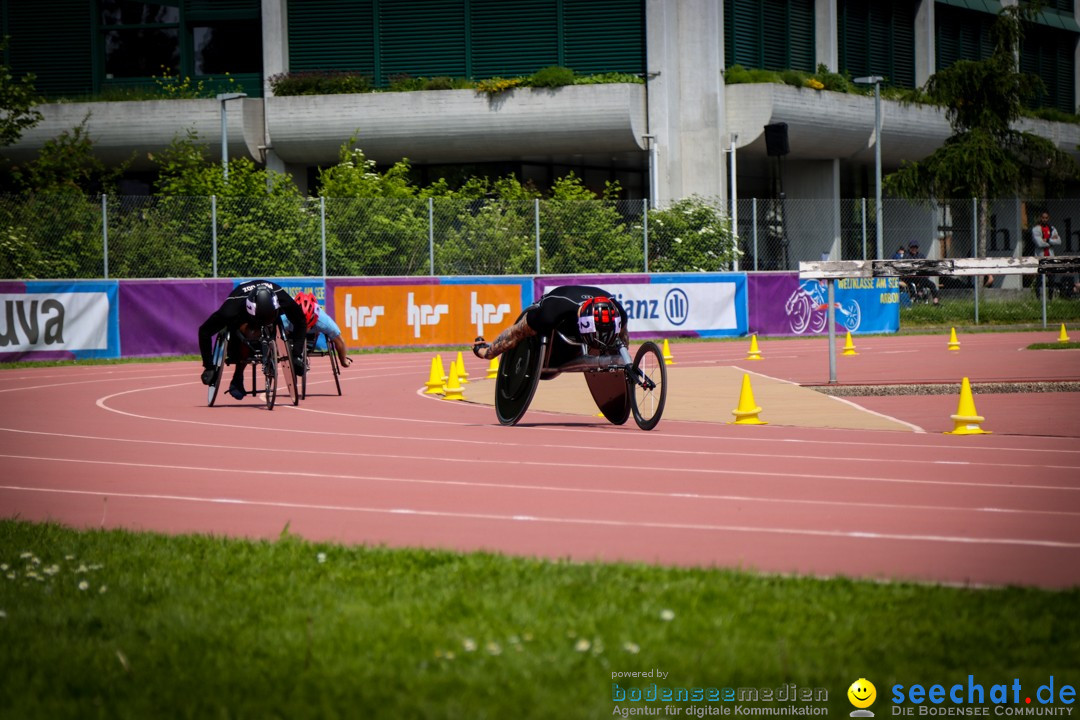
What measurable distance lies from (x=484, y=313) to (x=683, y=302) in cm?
515

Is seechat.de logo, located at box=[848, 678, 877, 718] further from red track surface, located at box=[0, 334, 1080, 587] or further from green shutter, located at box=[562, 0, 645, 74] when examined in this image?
green shutter, located at box=[562, 0, 645, 74]

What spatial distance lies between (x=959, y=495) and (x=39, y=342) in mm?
22279

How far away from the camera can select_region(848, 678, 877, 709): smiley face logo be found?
15.3ft

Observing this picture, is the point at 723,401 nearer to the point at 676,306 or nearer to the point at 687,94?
the point at 676,306

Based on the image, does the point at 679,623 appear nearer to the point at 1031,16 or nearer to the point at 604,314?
the point at 604,314

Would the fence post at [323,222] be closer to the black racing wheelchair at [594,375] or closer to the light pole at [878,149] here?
the light pole at [878,149]

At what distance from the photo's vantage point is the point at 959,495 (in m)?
9.48

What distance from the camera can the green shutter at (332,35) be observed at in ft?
150

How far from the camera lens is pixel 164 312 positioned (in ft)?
97.7

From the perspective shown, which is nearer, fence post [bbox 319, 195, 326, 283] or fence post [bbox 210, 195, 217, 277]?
fence post [bbox 210, 195, 217, 277]

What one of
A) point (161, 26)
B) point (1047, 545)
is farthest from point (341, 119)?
point (1047, 545)

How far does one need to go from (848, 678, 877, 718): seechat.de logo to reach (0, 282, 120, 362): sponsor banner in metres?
25.3

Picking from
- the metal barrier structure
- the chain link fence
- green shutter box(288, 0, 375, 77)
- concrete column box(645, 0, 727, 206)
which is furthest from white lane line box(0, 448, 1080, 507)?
green shutter box(288, 0, 375, 77)

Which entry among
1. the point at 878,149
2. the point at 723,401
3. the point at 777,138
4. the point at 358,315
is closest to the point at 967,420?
the point at 723,401
